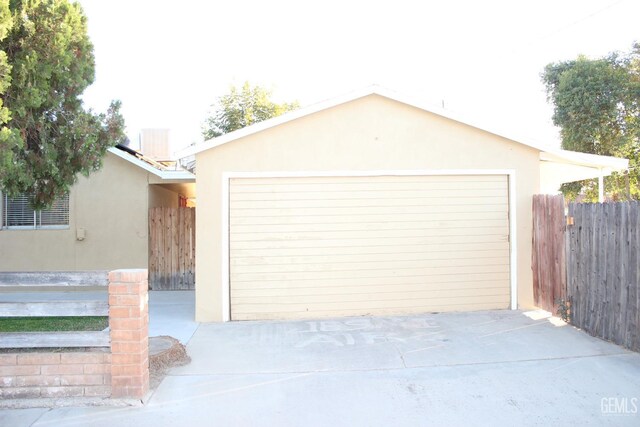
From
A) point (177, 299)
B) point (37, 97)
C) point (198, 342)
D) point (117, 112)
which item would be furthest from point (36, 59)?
point (177, 299)

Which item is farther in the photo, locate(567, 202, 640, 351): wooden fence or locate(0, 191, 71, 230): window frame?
locate(0, 191, 71, 230): window frame

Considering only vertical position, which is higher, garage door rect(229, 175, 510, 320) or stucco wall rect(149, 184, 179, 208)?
stucco wall rect(149, 184, 179, 208)

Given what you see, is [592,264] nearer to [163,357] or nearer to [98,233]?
[163,357]

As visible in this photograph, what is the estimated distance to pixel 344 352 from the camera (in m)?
6.71

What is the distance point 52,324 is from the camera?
27.2 feet

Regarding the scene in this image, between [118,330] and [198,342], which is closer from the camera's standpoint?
[118,330]

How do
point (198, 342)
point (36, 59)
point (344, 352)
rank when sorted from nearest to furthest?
point (36, 59) → point (344, 352) → point (198, 342)

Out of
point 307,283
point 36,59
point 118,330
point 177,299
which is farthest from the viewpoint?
point 177,299

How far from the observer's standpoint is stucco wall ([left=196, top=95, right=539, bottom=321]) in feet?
28.4

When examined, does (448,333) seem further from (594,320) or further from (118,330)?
(118,330)

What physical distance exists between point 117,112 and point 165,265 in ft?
20.7

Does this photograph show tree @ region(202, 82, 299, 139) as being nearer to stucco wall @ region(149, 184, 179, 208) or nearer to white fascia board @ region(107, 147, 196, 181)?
stucco wall @ region(149, 184, 179, 208)

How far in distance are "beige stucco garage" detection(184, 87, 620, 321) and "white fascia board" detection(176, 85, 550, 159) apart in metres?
0.03
